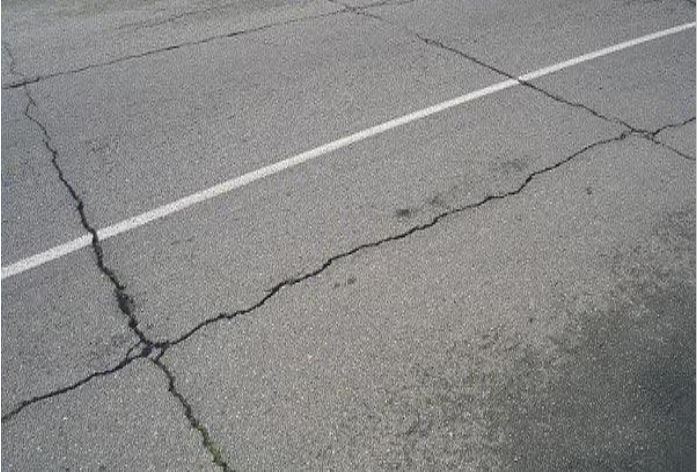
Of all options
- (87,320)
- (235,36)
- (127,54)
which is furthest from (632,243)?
(127,54)

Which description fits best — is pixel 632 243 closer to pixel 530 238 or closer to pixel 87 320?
pixel 530 238

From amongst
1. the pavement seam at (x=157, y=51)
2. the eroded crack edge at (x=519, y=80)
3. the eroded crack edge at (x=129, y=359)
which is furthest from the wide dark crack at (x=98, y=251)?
the eroded crack edge at (x=519, y=80)

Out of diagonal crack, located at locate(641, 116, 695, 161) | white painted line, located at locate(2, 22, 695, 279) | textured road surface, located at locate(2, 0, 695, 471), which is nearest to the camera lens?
textured road surface, located at locate(2, 0, 695, 471)

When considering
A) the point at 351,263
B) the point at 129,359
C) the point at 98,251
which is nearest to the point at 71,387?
the point at 129,359

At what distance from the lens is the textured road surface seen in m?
2.93

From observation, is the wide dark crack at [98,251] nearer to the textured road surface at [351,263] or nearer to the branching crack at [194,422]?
the textured road surface at [351,263]

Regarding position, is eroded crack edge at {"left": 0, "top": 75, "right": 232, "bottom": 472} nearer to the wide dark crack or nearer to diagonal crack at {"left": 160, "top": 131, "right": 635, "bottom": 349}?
the wide dark crack

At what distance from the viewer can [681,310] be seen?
3570mm

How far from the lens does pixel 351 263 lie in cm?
387

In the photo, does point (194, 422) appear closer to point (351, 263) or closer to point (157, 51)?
point (351, 263)

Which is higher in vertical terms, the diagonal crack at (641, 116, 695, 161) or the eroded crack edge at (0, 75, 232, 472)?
the diagonal crack at (641, 116, 695, 161)

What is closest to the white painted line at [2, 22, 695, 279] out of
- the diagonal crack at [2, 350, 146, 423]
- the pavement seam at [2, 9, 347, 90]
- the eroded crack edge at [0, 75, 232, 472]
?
the eroded crack edge at [0, 75, 232, 472]

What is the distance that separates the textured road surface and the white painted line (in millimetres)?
72

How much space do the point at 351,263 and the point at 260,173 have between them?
4.32 ft
